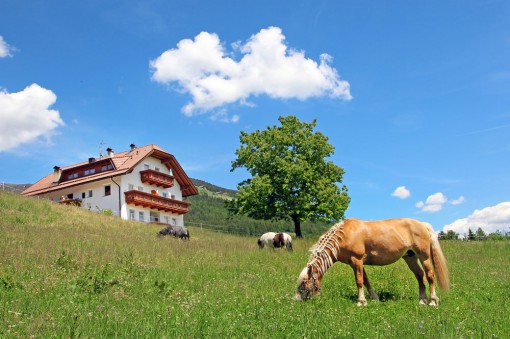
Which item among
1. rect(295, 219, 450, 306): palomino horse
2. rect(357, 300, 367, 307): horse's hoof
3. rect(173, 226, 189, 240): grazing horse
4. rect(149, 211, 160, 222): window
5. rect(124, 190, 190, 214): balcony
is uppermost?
rect(124, 190, 190, 214): balcony

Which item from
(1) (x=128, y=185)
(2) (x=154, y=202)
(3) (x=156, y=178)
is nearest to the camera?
(1) (x=128, y=185)

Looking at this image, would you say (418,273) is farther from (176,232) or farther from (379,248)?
(176,232)

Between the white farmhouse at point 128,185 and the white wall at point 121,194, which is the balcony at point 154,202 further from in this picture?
the white wall at point 121,194

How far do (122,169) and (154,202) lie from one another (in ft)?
18.3

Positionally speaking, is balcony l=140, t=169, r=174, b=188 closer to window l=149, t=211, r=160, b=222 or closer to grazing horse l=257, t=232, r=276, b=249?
window l=149, t=211, r=160, b=222

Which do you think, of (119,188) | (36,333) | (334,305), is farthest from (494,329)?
(119,188)

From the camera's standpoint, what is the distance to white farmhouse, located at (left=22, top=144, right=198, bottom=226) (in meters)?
53.9

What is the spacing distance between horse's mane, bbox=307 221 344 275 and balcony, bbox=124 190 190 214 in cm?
4414

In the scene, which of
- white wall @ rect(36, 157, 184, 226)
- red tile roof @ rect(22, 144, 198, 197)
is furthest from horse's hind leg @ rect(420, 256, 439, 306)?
red tile roof @ rect(22, 144, 198, 197)

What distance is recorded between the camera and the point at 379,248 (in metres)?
11.7

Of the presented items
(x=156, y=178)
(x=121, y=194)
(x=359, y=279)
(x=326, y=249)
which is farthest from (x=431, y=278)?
(x=156, y=178)

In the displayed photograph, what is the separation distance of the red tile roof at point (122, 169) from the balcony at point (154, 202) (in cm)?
296

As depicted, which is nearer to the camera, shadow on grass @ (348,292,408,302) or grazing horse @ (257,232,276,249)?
shadow on grass @ (348,292,408,302)

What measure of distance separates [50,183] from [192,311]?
197ft
